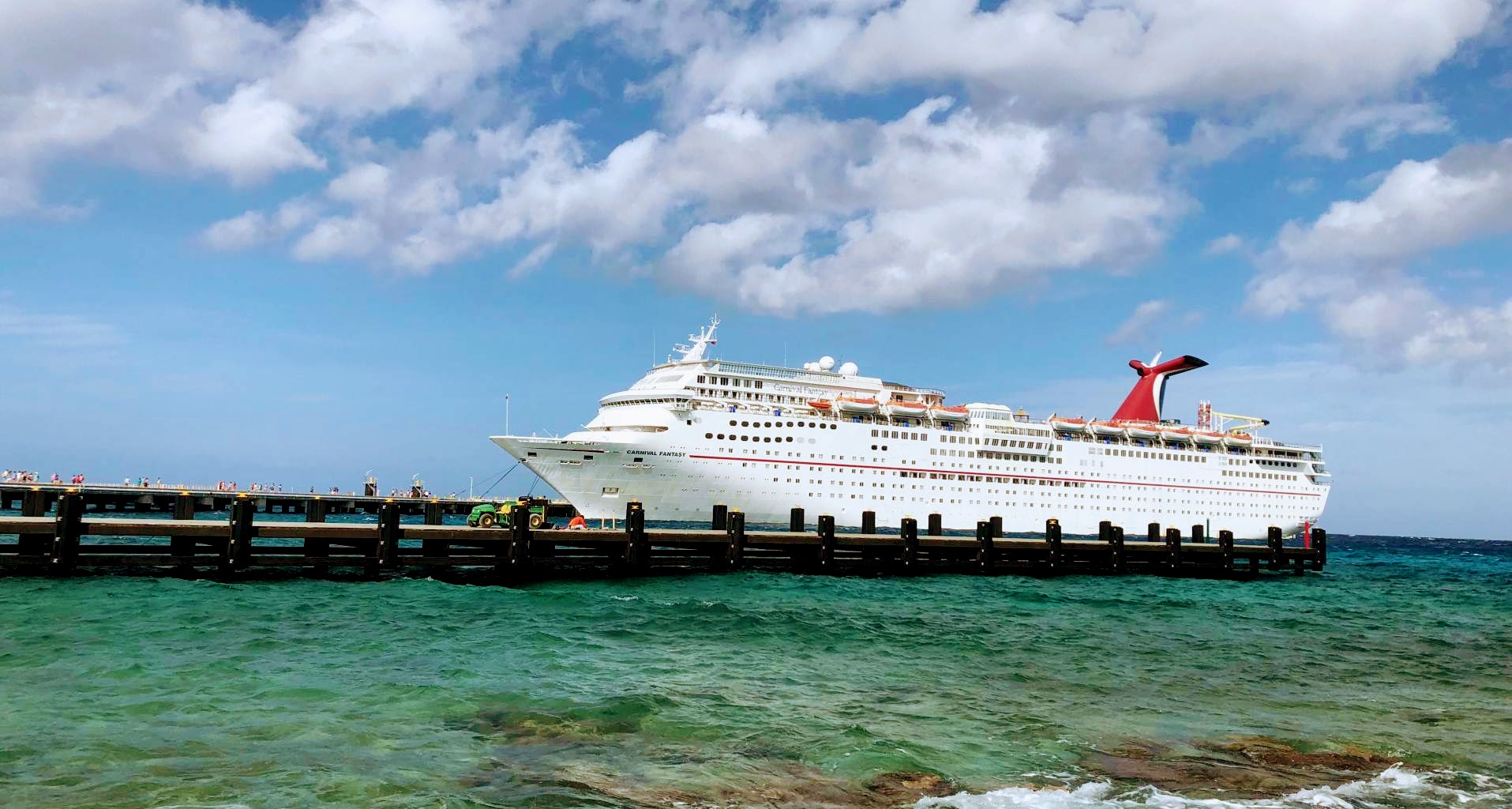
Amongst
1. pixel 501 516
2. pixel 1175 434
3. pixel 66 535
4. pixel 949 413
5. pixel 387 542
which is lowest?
pixel 387 542

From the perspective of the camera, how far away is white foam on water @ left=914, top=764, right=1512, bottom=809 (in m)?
8.59

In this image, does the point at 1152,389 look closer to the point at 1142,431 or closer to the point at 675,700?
the point at 1142,431

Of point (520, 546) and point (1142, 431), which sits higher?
point (1142, 431)

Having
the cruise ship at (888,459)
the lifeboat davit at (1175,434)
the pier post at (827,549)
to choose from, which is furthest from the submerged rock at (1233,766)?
the lifeboat davit at (1175,434)

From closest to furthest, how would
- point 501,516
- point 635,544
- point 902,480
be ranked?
point 635,544, point 501,516, point 902,480

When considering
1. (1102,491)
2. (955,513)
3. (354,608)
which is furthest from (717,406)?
A: (354,608)

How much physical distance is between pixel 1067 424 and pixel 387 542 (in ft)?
156

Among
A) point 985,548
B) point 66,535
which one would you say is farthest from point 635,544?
point 66,535

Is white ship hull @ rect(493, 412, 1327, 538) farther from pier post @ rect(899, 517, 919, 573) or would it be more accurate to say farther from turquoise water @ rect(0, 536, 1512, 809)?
turquoise water @ rect(0, 536, 1512, 809)

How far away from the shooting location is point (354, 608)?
18.8 meters

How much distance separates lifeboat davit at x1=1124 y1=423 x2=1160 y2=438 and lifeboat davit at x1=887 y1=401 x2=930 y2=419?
51.0 ft

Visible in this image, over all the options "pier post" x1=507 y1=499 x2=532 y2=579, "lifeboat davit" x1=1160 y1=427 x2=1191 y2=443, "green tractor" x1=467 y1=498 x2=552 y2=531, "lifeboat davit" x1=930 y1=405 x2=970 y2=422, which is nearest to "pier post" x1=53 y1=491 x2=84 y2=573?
"pier post" x1=507 y1=499 x2=532 y2=579

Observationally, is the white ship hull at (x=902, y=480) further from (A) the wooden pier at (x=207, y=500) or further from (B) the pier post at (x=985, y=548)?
(B) the pier post at (x=985, y=548)

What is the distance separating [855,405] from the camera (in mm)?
55438
